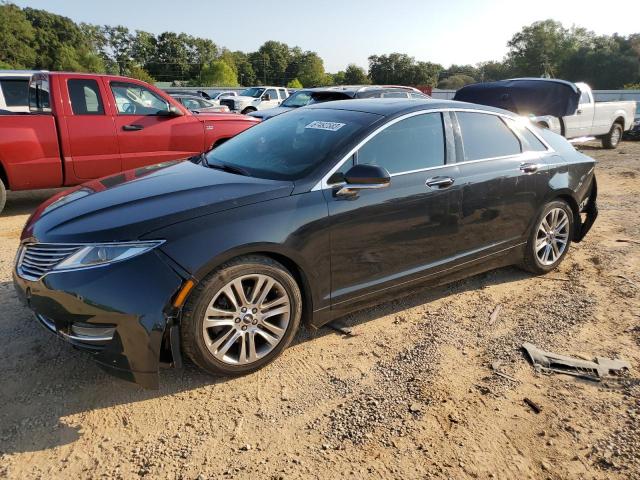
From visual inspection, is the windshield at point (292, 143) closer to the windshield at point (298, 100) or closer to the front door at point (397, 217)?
the front door at point (397, 217)

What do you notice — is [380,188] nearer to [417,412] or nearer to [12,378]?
[417,412]

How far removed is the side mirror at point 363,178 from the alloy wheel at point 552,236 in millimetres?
2105

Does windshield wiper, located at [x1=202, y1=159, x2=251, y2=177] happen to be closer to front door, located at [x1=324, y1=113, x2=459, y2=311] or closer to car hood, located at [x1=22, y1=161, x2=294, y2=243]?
car hood, located at [x1=22, y1=161, x2=294, y2=243]

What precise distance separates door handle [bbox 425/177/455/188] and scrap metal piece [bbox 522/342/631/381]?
52.2 inches

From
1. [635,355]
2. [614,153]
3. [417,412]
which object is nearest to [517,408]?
[417,412]

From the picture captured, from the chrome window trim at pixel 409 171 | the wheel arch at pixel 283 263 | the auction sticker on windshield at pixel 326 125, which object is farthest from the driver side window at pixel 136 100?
the wheel arch at pixel 283 263

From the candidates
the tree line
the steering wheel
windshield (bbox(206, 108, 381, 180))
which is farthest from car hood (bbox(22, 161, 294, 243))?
the tree line

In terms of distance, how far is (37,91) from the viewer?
6535mm

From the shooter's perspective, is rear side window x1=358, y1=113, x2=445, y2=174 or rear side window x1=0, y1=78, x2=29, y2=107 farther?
rear side window x1=0, y1=78, x2=29, y2=107

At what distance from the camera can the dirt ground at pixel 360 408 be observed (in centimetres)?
230

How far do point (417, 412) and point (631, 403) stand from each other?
1.26 m

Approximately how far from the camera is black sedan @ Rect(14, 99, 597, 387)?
256cm

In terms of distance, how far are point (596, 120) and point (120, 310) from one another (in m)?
13.8

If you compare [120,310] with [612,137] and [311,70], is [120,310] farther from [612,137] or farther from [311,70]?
[311,70]
